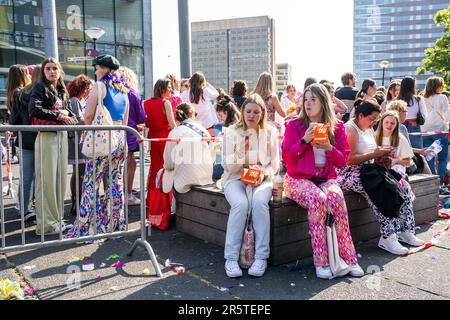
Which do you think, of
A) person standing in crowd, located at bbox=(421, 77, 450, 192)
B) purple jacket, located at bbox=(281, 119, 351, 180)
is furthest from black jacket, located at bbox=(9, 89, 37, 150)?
person standing in crowd, located at bbox=(421, 77, 450, 192)

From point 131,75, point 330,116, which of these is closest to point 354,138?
point 330,116

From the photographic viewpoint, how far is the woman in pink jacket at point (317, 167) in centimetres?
380

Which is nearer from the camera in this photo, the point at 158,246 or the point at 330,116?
the point at 330,116

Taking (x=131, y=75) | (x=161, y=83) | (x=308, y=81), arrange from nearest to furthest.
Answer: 1. (x=131, y=75)
2. (x=161, y=83)
3. (x=308, y=81)

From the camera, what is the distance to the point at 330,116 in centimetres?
416

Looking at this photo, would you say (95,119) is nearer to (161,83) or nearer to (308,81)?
(161,83)

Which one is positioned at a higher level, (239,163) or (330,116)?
(330,116)

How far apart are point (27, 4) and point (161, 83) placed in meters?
19.9

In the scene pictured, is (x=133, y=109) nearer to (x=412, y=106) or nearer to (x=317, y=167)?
(x=317, y=167)

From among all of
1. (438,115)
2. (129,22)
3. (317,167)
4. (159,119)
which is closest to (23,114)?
(159,119)

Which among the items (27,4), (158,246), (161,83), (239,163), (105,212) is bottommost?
(158,246)

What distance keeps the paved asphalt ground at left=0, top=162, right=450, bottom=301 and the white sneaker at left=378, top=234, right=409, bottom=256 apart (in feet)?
0.26

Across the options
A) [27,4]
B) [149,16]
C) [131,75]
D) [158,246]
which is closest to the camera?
[158,246]

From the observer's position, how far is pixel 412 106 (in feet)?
23.8
